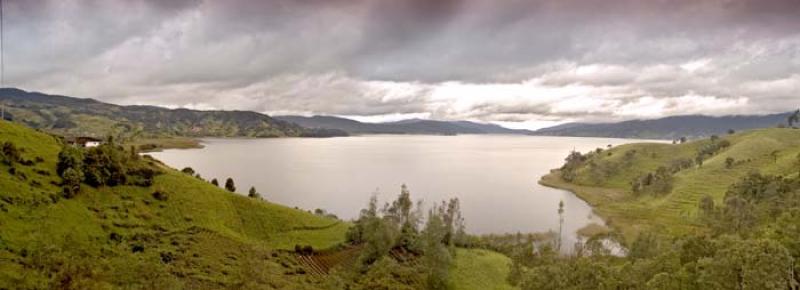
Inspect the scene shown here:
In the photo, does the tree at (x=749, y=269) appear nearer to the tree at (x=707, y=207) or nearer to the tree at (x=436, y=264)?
the tree at (x=436, y=264)

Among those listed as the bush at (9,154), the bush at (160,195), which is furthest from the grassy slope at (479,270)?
the bush at (9,154)

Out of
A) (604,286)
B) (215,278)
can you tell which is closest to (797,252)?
(604,286)

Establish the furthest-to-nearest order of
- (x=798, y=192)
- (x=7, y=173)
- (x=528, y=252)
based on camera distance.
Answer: (x=798, y=192), (x=528, y=252), (x=7, y=173)

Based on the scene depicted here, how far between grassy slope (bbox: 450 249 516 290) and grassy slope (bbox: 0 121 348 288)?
91.0ft

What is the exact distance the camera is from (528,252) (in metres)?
109

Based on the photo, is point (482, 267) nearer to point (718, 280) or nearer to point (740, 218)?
point (718, 280)

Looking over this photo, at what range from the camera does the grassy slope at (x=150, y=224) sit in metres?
82.7

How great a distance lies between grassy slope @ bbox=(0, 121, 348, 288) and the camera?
82.7 metres

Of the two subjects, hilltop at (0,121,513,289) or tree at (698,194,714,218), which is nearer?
hilltop at (0,121,513,289)

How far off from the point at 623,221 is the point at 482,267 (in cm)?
8523

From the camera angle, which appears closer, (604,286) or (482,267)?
(604,286)

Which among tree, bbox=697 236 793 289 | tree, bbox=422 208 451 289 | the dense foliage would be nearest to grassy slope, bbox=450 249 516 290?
the dense foliage

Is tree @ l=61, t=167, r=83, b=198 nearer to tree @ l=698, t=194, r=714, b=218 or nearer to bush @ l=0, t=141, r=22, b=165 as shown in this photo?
bush @ l=0, t=141, r=22, b=165

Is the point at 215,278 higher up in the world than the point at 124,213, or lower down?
lower down
